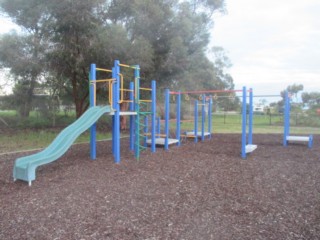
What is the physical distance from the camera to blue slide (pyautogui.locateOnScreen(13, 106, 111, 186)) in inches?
201

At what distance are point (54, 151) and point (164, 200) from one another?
8.59ft

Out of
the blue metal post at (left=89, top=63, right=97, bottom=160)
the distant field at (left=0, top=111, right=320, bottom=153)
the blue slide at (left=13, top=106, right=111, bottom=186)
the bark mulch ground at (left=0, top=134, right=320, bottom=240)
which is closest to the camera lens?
the bark mulch ground at (left=0, top=134, right=320, bottom=240)

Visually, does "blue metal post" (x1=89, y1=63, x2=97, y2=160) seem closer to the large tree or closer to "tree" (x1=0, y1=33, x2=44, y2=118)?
the large tree

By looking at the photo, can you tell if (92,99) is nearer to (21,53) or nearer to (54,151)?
(54,151)

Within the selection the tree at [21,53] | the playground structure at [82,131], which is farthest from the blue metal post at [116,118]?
the tree at [21,53]

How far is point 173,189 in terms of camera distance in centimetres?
479

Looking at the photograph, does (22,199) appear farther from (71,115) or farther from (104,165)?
(71,115)

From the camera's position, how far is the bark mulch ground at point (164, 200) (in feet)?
10.8

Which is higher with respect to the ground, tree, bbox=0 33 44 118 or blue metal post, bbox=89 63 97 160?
tree, bbox=0 33 44 118

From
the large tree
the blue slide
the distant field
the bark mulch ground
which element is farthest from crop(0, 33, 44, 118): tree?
the blue slide

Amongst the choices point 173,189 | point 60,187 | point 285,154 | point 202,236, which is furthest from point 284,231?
point 285,154

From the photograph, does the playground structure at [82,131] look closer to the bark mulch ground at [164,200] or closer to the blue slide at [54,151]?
the blue slide at [54,151]

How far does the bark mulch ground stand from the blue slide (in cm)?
24

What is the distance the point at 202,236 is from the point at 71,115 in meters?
17.9
